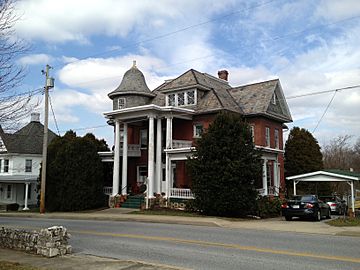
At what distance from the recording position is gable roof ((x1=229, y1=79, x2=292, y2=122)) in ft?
102

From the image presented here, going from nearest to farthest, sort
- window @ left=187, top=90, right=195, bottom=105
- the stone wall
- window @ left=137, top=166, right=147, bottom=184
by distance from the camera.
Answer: the stone wall → window @ left=187, top=90, right=195, bottom=105 → window @ left=137, top=166, right=147, bottom=184

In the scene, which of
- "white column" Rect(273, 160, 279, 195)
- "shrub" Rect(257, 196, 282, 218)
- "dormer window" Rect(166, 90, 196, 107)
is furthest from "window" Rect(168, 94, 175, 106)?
"shrub" Rect(257, 196, 282, 218)

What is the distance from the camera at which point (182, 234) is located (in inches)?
563

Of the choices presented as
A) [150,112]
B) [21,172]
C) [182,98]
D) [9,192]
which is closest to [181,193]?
[150,112]

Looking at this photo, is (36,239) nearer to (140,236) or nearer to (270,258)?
(140,236)

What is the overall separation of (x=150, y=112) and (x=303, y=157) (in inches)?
728

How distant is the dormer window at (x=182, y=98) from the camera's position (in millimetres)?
32094

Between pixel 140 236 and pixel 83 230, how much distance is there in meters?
3.36

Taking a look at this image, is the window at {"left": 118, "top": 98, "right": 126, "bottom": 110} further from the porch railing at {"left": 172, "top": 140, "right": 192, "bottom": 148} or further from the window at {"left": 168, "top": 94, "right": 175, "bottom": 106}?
the porch railing at {"left": 172, "top": 140, "right": 192, "bottom": 148}

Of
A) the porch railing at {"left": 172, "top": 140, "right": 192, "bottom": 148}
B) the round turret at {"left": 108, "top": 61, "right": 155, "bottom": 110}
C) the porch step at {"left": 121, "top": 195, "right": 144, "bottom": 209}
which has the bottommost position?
the porch step at {"left": 121, "top": 195, "right": 144, "bottom": 209}

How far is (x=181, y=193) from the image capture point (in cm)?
2734

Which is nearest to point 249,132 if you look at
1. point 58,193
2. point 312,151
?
point 58,193

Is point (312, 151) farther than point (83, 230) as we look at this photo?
Yes

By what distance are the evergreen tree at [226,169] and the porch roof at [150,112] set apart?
18.5ft
